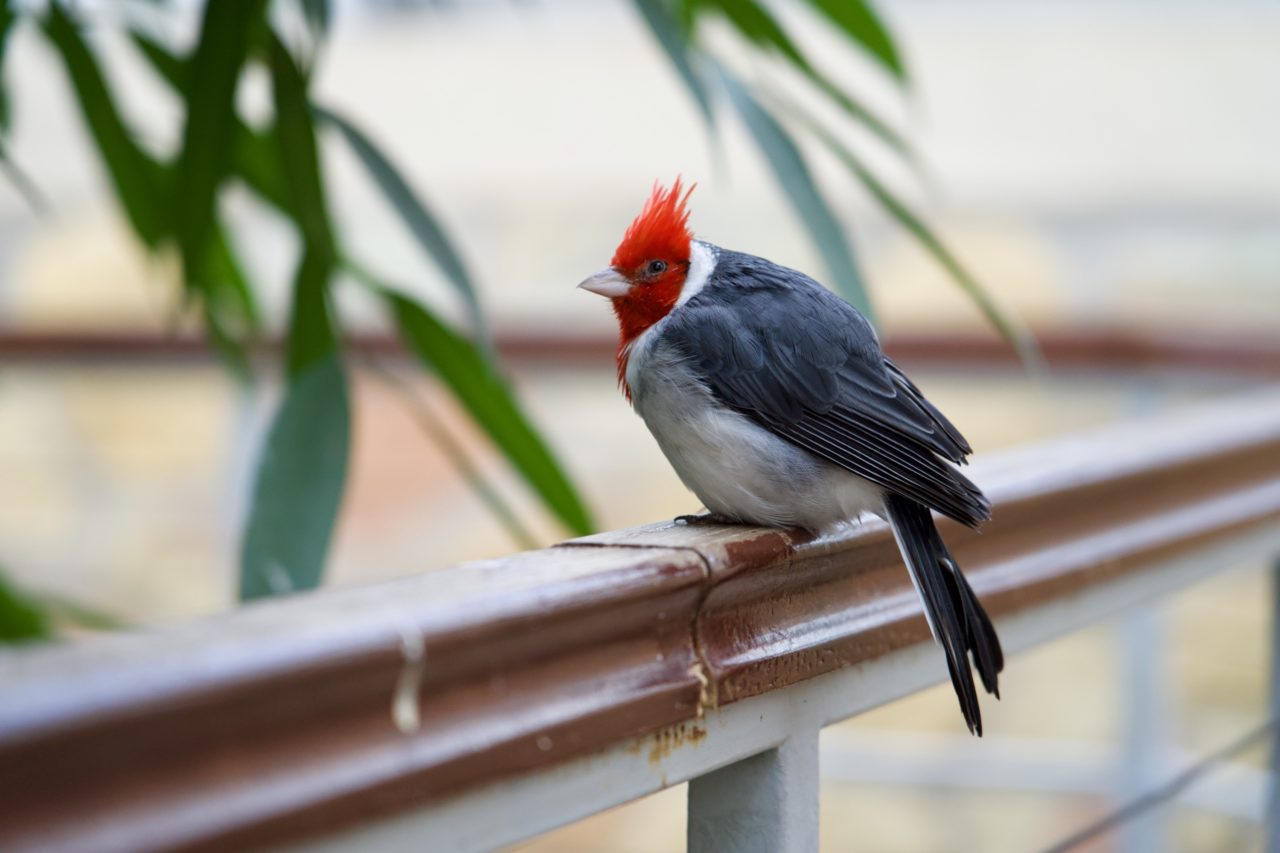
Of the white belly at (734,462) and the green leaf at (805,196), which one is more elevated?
the green leaf at (805,196)

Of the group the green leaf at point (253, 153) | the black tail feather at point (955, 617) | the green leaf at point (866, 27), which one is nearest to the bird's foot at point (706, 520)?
the black tail feather at point (955, 617)

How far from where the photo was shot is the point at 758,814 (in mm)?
681

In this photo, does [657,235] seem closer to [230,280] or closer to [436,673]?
[436,673]

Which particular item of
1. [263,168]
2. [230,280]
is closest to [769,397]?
[263,168]

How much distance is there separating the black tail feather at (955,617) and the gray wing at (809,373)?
0.28ft

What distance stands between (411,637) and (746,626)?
23cm

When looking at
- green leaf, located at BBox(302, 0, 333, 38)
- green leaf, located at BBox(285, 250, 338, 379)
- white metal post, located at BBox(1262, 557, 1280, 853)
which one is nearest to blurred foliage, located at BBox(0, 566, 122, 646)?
green leaf, located at BBox(285, 250, 338, 379)

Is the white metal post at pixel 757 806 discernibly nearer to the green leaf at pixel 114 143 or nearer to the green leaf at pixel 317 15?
the green leaf at pixel 317 15

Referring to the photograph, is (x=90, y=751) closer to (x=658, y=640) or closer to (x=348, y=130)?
(x=658, y=640)

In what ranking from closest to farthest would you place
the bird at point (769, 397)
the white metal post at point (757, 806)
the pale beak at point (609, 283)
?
1. the white metal post at point (757, 806)
2. the bird at point (769, 397)
3. the pale beak at point (609, 283)

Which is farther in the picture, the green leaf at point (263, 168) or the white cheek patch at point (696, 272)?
the green leaf at point (263, 168)

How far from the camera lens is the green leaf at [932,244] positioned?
1.02 metres

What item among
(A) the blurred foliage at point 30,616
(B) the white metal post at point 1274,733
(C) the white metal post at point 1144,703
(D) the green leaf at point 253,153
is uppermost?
(D) the green leaf at point 253,153

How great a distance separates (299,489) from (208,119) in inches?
12.6
